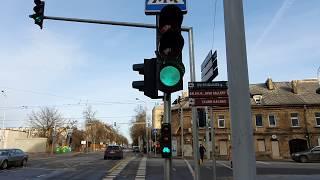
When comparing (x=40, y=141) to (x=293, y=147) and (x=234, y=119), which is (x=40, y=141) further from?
(x=234, y=119)

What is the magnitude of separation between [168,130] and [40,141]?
70.9m

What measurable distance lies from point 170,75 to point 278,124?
1988 inches

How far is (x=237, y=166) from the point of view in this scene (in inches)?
152

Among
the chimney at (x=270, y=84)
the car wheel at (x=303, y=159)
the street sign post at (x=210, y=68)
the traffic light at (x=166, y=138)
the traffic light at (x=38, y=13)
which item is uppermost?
the chimney at (x=270, y=84)

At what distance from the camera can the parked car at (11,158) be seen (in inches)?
1129

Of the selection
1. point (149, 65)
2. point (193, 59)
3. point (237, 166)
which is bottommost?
point (237, 166)

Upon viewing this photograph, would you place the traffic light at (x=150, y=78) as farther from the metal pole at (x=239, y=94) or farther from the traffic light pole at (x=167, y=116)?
the metal pole at (x=239, y=94)

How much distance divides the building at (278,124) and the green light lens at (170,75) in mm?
43971

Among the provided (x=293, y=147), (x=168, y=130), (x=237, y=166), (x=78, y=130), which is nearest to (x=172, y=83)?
(x=168, y=130)

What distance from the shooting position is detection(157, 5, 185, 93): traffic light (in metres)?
5.73

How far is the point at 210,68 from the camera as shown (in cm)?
964

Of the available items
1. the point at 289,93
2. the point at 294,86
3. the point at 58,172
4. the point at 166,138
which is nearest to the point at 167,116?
the point at 166,138

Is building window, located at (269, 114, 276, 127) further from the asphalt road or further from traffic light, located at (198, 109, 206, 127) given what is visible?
traffic light, located at (198, 109, 206, 127)

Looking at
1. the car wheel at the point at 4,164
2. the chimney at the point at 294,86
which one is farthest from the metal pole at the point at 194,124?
the chimney at the point at 294,86
